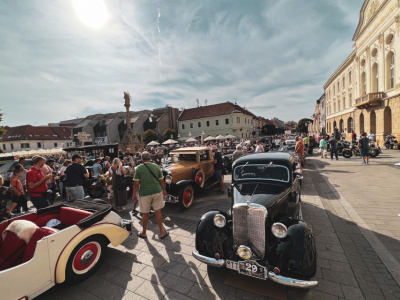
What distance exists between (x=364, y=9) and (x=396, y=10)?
221 inches

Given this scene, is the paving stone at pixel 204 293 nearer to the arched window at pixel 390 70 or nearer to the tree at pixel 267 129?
the arched window at pixel 390 70

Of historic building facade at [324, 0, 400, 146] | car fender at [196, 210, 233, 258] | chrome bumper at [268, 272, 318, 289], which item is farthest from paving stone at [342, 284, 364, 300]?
historic building facade at [324, 0, 400, 146]

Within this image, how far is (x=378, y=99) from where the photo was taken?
1825 centimetres

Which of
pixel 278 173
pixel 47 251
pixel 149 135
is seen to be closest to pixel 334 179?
pixel 278 173

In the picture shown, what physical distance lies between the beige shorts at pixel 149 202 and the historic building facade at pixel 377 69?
21811 millimetres

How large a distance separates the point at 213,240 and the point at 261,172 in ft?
5.88

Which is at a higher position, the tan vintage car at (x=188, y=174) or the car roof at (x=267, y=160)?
the car roof at (x=267, y=160)

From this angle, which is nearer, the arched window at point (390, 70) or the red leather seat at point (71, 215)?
the red leather seat at point (71, 215)

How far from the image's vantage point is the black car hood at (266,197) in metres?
3.15

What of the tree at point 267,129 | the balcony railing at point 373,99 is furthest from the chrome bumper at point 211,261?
the tree at point 267,129

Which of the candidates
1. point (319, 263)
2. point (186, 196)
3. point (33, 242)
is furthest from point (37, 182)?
point (319, 263)

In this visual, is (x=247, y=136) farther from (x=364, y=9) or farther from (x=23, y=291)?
(x=23, y=291)

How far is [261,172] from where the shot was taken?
155 inches

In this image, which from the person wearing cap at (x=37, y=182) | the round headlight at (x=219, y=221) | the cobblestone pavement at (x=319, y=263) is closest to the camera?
the cobblestone pavement at (x=319, y=263)
